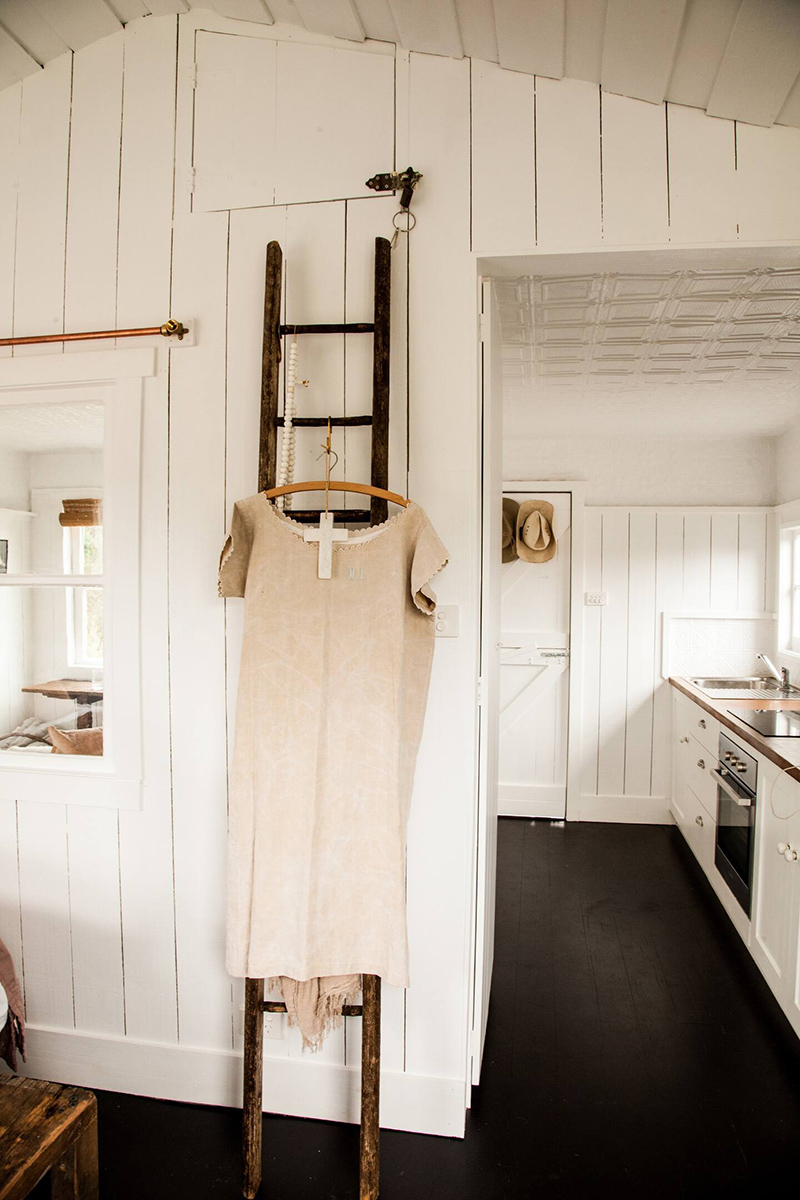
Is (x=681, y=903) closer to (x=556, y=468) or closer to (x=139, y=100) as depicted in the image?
(x=556, y=468)

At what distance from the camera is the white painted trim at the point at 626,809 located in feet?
13.6

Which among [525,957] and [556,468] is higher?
[556,468]

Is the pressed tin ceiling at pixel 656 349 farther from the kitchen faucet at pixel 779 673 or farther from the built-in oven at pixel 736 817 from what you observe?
the built-in oven at pixel 736 817

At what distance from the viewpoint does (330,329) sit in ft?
5.55

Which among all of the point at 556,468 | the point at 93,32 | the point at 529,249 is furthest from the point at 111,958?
the point at 556,468

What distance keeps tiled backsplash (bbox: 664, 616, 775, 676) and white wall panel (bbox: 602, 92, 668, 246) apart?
288 cm

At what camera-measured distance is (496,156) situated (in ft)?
5.54

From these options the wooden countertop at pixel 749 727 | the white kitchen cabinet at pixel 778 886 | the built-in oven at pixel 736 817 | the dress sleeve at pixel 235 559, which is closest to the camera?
the dress sleeve at pixel 235 559

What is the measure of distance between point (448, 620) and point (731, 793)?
Result: 1788 mm

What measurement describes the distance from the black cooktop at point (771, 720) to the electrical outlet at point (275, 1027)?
1877 millimetres

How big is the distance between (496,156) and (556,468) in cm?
264

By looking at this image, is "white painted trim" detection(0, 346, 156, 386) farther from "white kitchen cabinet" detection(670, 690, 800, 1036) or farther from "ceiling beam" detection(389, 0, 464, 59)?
"white kitchen cabinet" detection(670, 690, 800, 1036)

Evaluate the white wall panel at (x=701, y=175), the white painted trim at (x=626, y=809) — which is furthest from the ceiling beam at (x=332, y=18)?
the white painted trim at (x=626, y=809)

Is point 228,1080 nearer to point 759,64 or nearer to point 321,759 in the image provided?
point 321,759
